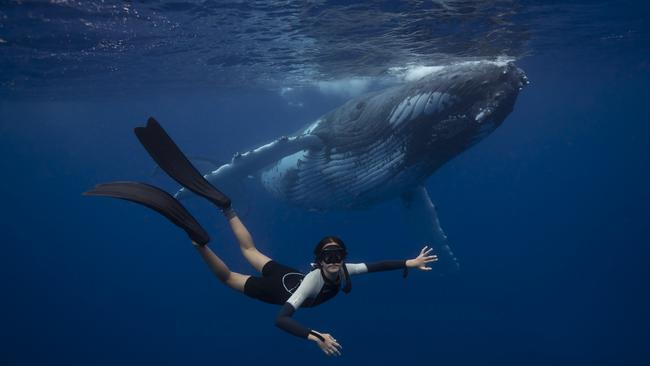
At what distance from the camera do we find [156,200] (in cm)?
537

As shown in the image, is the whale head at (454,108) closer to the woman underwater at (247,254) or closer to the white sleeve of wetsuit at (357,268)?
the woman underwater at (247,254)

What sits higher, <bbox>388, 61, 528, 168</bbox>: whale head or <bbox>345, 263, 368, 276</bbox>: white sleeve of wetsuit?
<bbox>388, 61, 528, 168</bbox>: whale head

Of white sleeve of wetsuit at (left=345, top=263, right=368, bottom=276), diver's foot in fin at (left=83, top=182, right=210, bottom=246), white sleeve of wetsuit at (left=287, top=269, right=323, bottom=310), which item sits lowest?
white sleeve of wetsuit at (left=345, top=263, right=368, bottom=276)

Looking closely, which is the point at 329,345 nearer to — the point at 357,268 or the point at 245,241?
the point at 357,268

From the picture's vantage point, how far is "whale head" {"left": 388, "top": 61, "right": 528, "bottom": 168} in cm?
838

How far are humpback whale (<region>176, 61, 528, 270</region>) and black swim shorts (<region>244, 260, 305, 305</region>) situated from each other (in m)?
4.31

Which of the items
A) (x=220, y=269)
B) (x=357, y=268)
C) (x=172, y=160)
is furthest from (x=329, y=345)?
(x=172, y=160)

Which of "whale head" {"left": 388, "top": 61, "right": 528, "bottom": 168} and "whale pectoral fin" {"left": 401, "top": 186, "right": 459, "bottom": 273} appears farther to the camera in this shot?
"whale pectoral fin" {"left": 401, "top": 186, "right": 459, "bottom": 273}

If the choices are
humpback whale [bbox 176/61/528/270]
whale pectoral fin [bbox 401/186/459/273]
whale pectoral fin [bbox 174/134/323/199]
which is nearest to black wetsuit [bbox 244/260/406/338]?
humpback whale [bbox 176/61/528/270]

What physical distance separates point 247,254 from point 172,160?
1771 millimetres

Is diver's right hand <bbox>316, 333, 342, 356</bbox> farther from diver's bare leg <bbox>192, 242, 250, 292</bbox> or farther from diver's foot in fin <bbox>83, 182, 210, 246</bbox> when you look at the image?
diver's bare leg <bbox>192, 242, 250, 292</bbox>

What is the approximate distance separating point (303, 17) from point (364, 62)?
326 inches

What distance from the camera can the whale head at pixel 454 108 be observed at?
8.38 m

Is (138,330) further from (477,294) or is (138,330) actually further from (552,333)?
(552,333)
